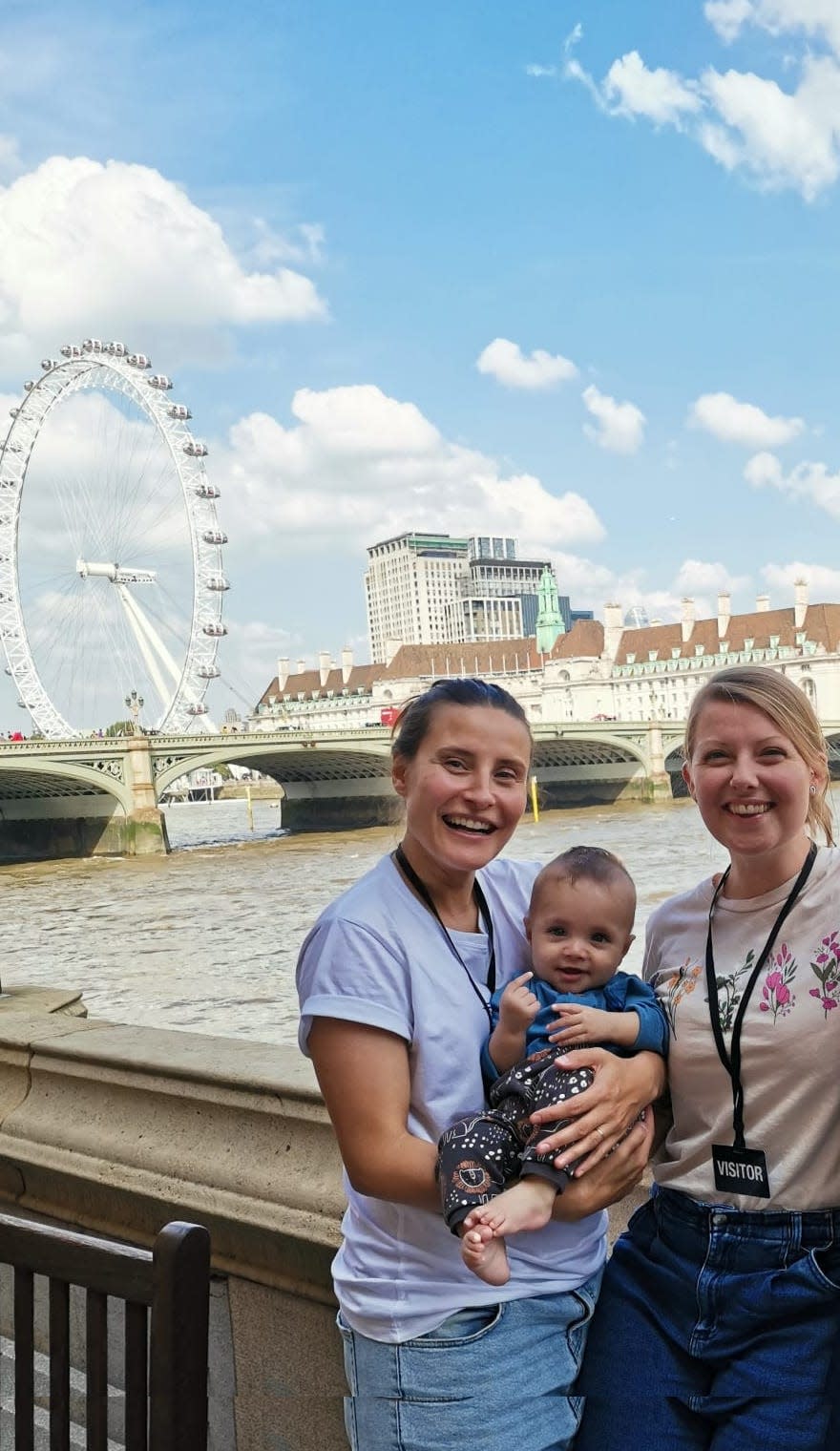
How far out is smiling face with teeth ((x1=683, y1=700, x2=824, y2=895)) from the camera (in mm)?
1632

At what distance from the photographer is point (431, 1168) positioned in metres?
1.47

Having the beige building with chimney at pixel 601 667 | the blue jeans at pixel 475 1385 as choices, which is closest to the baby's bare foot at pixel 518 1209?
the blue jeans at pixel 475 1385

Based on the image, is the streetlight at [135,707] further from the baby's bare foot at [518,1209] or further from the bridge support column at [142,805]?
the baby's bare foot at [518,1209]

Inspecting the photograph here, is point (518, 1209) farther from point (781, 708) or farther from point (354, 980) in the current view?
point (781, 708)

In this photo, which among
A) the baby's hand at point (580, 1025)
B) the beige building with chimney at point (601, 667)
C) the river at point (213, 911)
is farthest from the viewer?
the beige building with chimney at point (601, 667)

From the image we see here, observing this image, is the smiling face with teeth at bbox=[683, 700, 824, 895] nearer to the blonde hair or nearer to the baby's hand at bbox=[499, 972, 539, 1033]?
the blonde hair

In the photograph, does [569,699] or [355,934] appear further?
[569,699]

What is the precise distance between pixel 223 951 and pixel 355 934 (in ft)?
57.0

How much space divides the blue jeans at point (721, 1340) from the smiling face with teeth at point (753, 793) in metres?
0.39

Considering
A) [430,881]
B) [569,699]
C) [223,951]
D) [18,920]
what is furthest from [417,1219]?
[569,699]

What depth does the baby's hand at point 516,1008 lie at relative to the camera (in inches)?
59.4

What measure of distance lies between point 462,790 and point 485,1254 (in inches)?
20.4

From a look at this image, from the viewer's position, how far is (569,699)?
324 feet

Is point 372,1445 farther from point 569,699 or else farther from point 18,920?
point 569,699
